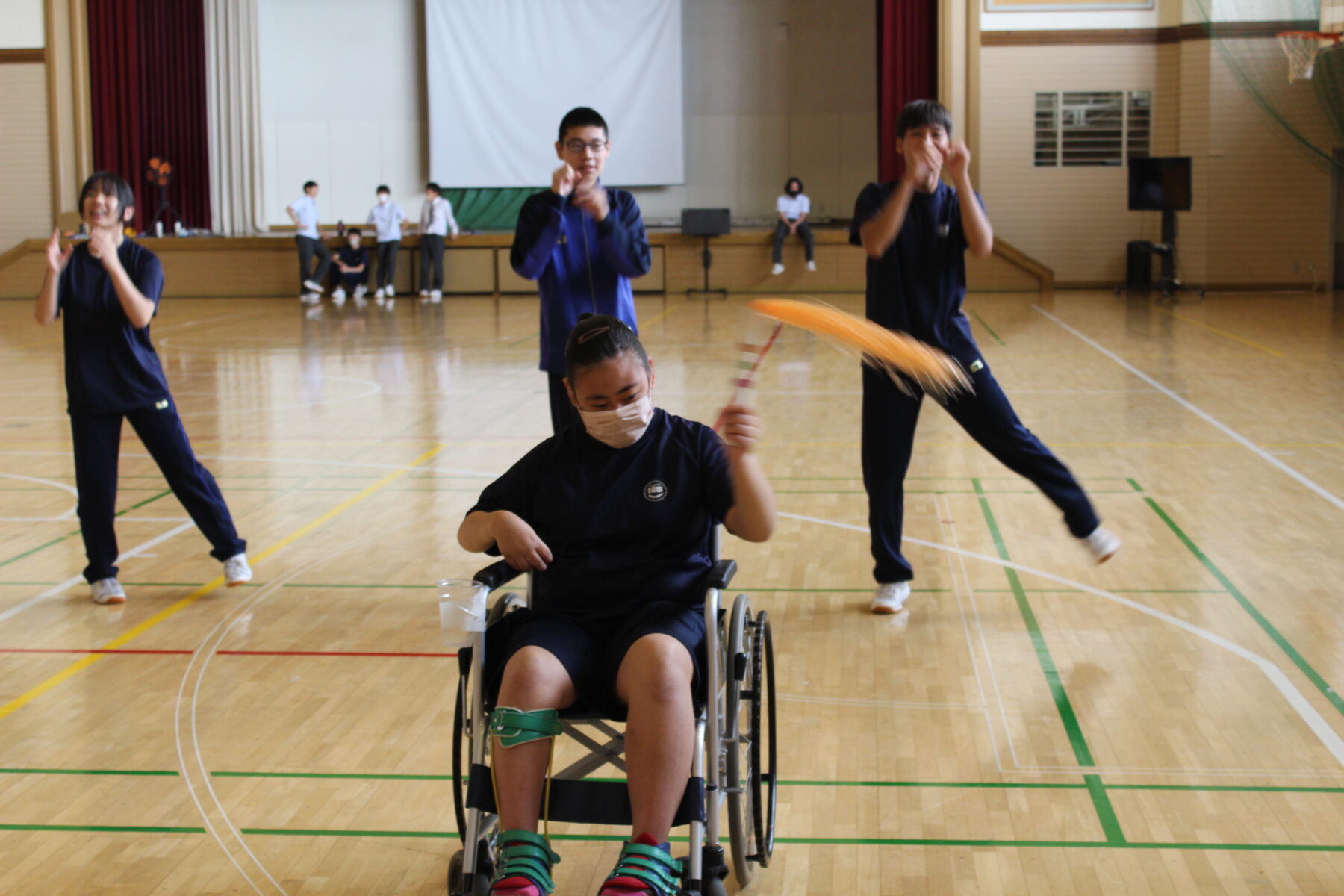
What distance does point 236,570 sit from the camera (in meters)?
4.69

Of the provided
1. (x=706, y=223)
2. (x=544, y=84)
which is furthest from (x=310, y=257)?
(x=706, y=223)

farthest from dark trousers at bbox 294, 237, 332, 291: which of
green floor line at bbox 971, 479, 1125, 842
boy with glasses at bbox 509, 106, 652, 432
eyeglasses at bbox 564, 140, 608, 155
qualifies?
eyeglasses at bbox 564, 140, 608, 155

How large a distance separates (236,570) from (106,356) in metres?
0.87

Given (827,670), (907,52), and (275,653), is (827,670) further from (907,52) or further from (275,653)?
(907,52)

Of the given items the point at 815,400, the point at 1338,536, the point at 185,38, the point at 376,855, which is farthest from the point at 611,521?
the point at 185,38

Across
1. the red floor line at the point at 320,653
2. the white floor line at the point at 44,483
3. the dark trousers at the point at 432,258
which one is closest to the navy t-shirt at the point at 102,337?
the red floor line at the point at 320,653

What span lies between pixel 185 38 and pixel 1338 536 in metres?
19.9

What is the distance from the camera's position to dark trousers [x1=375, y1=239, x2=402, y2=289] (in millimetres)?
19250

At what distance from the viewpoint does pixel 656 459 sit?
2525mm

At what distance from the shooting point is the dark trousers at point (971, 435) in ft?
13.4

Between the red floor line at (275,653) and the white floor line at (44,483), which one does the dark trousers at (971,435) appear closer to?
the red floor line at (275,653)

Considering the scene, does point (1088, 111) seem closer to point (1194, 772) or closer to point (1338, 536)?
point (1338, 536)

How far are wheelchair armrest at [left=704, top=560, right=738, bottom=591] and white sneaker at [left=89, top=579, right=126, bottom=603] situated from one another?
9.07ft

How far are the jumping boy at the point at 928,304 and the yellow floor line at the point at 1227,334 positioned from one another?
791cm
